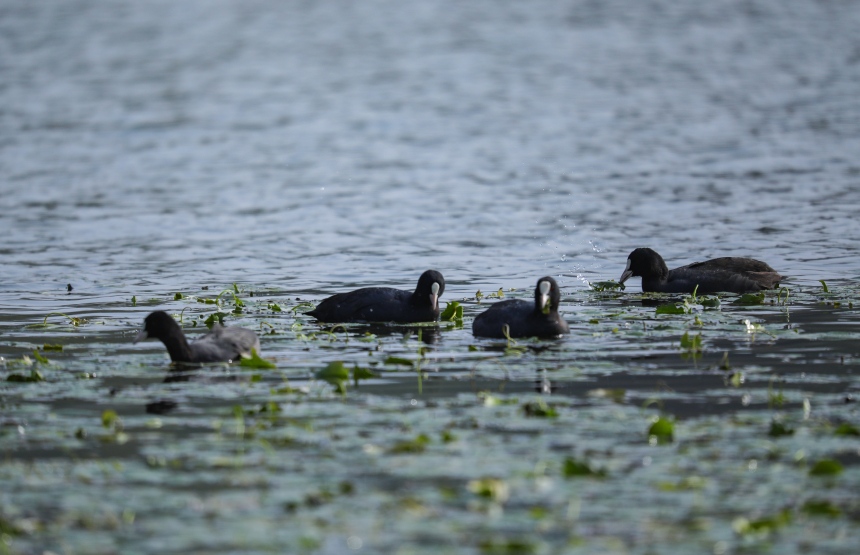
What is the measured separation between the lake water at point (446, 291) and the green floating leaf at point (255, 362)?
0.30ft

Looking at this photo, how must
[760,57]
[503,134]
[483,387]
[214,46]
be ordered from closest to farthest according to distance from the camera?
[483,387]
[503,134]
[760,57]
[214,46]

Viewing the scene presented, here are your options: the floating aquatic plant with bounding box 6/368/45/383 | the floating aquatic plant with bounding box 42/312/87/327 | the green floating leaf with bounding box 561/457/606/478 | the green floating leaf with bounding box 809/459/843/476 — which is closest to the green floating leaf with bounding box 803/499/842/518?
the green floating leaf with bounding box 809/459/843/476

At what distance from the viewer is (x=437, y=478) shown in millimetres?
9234

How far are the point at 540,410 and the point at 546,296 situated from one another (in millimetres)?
3841

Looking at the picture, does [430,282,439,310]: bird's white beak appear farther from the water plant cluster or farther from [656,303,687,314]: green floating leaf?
[656,303,687,314]: green floating leaf

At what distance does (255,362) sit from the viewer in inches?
505

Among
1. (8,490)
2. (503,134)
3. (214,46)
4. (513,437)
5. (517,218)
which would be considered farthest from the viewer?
(214,46)

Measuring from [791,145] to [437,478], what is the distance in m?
27.1

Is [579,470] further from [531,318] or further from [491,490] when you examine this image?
[531,318]

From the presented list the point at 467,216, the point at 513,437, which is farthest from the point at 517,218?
the point at 513,437

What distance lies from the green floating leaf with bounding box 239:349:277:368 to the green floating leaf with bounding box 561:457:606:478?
4.35 metres

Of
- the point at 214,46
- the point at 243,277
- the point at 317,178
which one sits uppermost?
the point at 214,46

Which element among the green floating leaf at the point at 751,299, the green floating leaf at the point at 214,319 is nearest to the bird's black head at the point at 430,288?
the green floating leaf at the point at 214,319

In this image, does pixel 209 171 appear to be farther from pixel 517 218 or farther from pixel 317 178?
pixel 517 218
